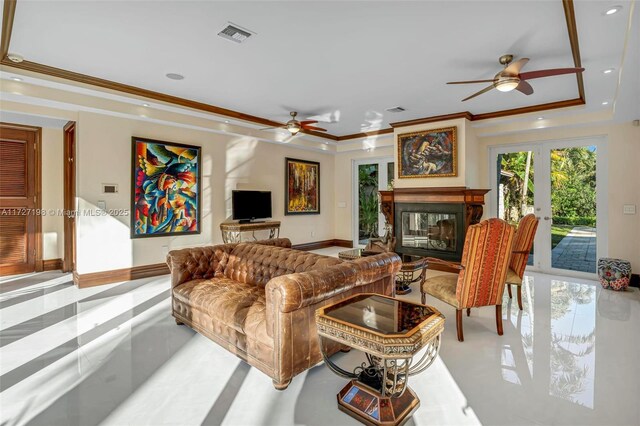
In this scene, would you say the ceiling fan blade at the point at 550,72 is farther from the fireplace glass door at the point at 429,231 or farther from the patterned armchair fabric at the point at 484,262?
the fireplace glass door at the point at 429,231

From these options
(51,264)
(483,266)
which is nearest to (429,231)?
(483,266)

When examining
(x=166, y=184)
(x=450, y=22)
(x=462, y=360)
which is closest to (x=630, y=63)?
(x=450, y=22)

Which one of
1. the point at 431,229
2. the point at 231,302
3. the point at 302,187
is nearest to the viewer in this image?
the point at 231,302

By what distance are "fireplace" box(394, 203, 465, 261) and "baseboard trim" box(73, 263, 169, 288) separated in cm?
430

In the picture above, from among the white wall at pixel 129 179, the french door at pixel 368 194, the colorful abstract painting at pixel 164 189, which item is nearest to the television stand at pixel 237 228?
the white wall at pixel 129 179

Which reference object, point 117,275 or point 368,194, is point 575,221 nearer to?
point 368,194

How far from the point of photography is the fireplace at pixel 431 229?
5.72 m

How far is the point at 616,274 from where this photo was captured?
15.4 ft

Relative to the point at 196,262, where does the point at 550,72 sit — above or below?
above

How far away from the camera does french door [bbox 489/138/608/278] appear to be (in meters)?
5.43

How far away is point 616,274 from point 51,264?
8.84m

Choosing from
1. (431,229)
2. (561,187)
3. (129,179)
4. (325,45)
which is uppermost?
(325,45)

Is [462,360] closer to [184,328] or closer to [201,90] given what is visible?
[184,328]

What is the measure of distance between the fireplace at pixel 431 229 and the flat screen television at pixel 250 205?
2.63 m
